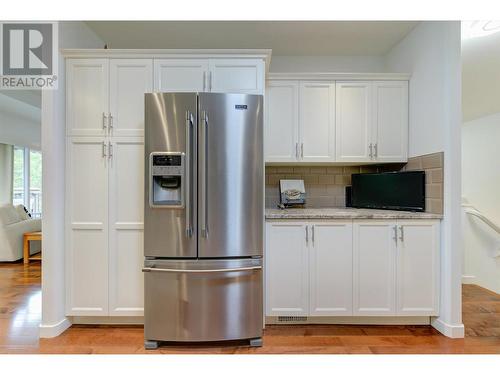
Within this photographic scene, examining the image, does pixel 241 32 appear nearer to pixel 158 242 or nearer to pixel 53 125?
pixel 53 125

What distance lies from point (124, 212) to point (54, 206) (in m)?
0.50

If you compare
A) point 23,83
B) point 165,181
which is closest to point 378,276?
point 165,181

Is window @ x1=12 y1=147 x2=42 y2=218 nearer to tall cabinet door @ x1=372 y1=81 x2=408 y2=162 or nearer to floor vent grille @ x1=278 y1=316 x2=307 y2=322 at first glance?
floor vent grille @ x1=278 y1=316 x2=307 y2=322

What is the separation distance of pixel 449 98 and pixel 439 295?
1.54m

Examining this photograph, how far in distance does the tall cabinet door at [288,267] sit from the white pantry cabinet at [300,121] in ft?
2.42

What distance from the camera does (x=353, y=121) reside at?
275 cm

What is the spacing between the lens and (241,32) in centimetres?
267

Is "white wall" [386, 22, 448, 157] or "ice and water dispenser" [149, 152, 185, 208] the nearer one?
"ice and water dispenser" [149, 152, 185, 208]

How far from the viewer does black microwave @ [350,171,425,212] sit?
8.13ft

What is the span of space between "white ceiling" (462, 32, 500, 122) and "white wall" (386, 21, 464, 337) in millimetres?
696

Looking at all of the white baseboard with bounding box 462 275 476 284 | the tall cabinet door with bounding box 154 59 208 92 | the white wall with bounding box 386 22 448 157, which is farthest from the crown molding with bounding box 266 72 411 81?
the white baseboard with bounding box 462 275 476 284

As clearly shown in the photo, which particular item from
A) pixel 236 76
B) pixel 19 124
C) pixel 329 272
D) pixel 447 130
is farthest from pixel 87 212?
pixel 19 124

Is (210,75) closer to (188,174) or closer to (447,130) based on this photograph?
(188,174)

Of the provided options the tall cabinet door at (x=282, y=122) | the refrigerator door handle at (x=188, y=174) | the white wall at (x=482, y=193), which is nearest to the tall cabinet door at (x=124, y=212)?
the refrigerator door handle at (x=188, y=174)
